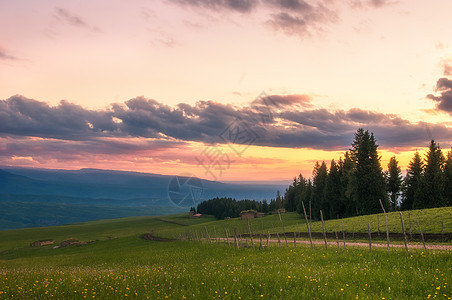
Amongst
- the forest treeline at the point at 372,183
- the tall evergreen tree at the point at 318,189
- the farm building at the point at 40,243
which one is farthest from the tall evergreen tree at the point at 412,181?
the farm building at the point at 40,243

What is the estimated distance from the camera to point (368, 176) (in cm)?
7575

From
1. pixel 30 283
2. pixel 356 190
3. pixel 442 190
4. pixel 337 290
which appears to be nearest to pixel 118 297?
pixel 30 283

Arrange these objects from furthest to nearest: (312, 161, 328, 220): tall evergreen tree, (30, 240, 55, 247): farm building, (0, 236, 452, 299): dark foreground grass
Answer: (30, 240, 55, 247): farm building < (312, 161, 328, 220): tall evergreen tree < (0, 236, 452, 299): dark foreground grass

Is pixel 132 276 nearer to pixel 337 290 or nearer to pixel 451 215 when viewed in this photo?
pixel 337 290

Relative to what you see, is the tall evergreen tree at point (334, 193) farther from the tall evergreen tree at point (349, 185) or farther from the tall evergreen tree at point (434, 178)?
the tall evergreen tree at point (434, 178)

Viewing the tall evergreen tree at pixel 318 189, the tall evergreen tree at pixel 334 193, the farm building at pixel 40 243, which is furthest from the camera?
the farm building at pixel 40 243

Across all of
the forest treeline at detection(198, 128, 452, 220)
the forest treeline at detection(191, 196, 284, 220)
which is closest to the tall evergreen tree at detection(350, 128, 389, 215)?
the forest treeline at detection(198, 128, 452, 220)

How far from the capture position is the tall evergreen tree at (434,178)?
7244cm

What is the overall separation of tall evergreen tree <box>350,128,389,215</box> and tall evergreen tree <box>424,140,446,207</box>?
9.47 meters

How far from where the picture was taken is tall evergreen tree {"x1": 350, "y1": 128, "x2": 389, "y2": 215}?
74.9 metres

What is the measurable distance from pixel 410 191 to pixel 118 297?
90.0 m

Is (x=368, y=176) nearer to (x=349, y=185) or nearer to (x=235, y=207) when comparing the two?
(x=349, y=185)

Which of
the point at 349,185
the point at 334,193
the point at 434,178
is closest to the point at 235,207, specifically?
the point at 334,193

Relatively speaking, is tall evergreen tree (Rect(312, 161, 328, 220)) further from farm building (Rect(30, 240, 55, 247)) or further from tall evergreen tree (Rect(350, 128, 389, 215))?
farm building (Rect(30, 240, 55, 247))
